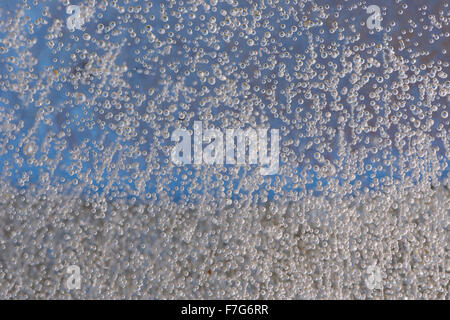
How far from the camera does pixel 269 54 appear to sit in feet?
3.00

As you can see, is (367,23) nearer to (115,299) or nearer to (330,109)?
(330,109)

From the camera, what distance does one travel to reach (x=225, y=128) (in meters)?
0.91

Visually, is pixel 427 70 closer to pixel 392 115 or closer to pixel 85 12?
pixel 392 115

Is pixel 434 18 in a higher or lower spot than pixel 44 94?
higher

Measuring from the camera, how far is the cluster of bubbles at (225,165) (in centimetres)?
89

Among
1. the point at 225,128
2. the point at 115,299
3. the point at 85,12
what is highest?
the point at 85,12

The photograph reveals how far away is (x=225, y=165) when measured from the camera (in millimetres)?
911

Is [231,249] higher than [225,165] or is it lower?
lower

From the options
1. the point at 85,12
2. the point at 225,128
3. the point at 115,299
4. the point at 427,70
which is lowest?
the point at 115,299

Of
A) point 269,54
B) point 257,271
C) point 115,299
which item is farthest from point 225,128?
point 115,299

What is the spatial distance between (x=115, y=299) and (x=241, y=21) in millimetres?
583

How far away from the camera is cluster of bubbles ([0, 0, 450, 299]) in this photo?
2.91ft

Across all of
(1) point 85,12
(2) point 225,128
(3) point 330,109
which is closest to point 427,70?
(3) point 330,109

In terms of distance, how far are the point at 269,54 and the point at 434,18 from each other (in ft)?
1.14
